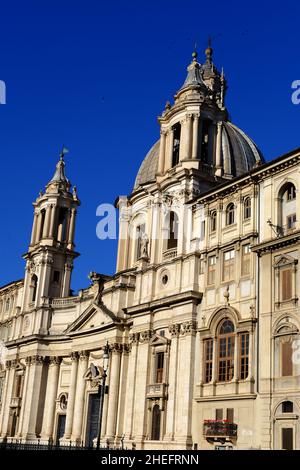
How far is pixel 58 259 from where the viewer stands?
237 feet

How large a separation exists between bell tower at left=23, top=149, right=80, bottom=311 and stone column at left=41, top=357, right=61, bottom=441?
655 centimetres

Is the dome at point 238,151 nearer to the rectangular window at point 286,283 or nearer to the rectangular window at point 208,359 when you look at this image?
the rectangular window at point 208,359

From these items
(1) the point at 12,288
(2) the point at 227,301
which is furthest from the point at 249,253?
(1) the point at 12,288

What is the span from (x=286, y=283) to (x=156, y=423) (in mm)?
16057

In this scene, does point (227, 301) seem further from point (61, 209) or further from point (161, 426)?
point (61, 209)

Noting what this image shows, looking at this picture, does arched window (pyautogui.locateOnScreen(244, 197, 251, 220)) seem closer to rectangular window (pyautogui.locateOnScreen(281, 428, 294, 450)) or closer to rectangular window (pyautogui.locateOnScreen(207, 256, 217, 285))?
rectangular window (pyautogui.locateOnScreen(207, 256, 217, 285))

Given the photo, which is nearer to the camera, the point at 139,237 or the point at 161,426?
the point at 161,426

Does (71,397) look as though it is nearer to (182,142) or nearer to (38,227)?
(38,227)

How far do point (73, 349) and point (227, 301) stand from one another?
23.8 m

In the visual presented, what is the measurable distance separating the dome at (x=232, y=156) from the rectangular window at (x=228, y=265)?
15.3m

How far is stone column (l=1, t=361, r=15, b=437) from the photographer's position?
68562mm

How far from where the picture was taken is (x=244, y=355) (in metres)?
42.2

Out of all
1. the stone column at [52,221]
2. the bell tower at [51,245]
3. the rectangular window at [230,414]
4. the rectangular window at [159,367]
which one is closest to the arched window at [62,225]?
the bell tower at [51,245]

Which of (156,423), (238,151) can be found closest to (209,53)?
(238,151)
